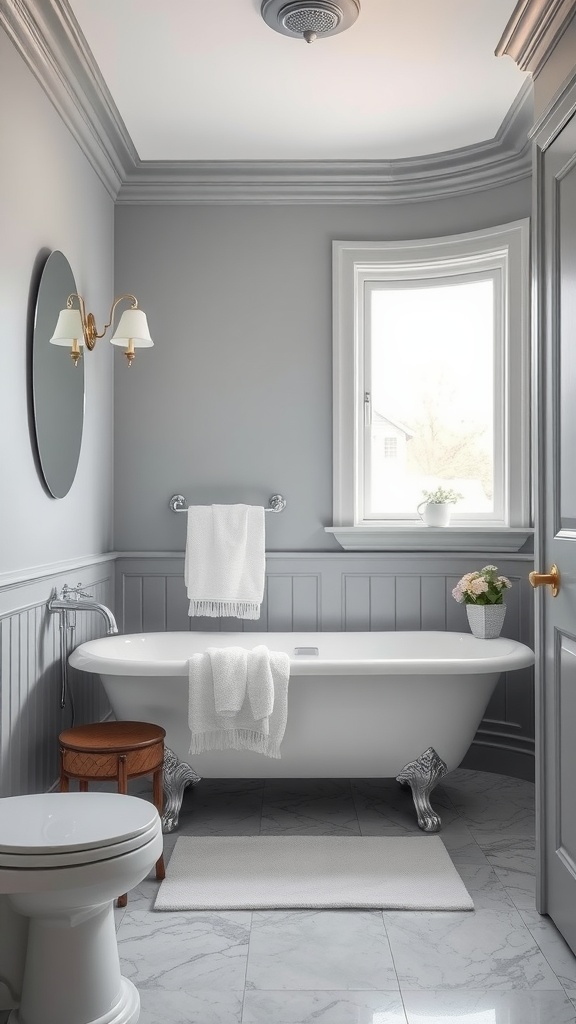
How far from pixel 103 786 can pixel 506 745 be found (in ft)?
5.54

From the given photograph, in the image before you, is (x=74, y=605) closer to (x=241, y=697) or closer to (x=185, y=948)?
(x=241, y=697)

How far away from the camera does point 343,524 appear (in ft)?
12.4

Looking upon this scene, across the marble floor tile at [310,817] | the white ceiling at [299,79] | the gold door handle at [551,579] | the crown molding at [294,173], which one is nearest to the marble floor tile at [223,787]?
the marble floor tile at [310,817]

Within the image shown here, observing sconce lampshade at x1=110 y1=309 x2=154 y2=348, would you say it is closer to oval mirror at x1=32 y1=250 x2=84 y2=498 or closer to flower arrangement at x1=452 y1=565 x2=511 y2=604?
oval mirror at x1=32 y1=250 x2=84 y2=498

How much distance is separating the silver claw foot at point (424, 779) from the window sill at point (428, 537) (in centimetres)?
106

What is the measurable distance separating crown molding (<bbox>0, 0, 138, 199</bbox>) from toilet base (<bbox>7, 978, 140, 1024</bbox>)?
2.54 metres

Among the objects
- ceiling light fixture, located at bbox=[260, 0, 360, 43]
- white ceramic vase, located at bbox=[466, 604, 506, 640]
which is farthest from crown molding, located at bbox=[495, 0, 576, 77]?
white ceramic vase, located at bbox=[466, 604, 506, 640]

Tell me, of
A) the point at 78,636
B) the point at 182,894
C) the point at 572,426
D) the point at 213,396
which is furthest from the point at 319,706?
the point at 213,396

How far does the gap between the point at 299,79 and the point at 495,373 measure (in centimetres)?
147

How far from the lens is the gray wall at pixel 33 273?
2.48 m

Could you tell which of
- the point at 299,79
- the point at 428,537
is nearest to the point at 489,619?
the point at 428,537

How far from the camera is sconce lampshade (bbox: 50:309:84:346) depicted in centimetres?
281

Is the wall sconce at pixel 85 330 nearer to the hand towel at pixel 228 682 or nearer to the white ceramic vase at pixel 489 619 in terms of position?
the hand towel at pixel 228 682

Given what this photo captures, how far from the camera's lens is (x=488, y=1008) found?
1876 millimetres
